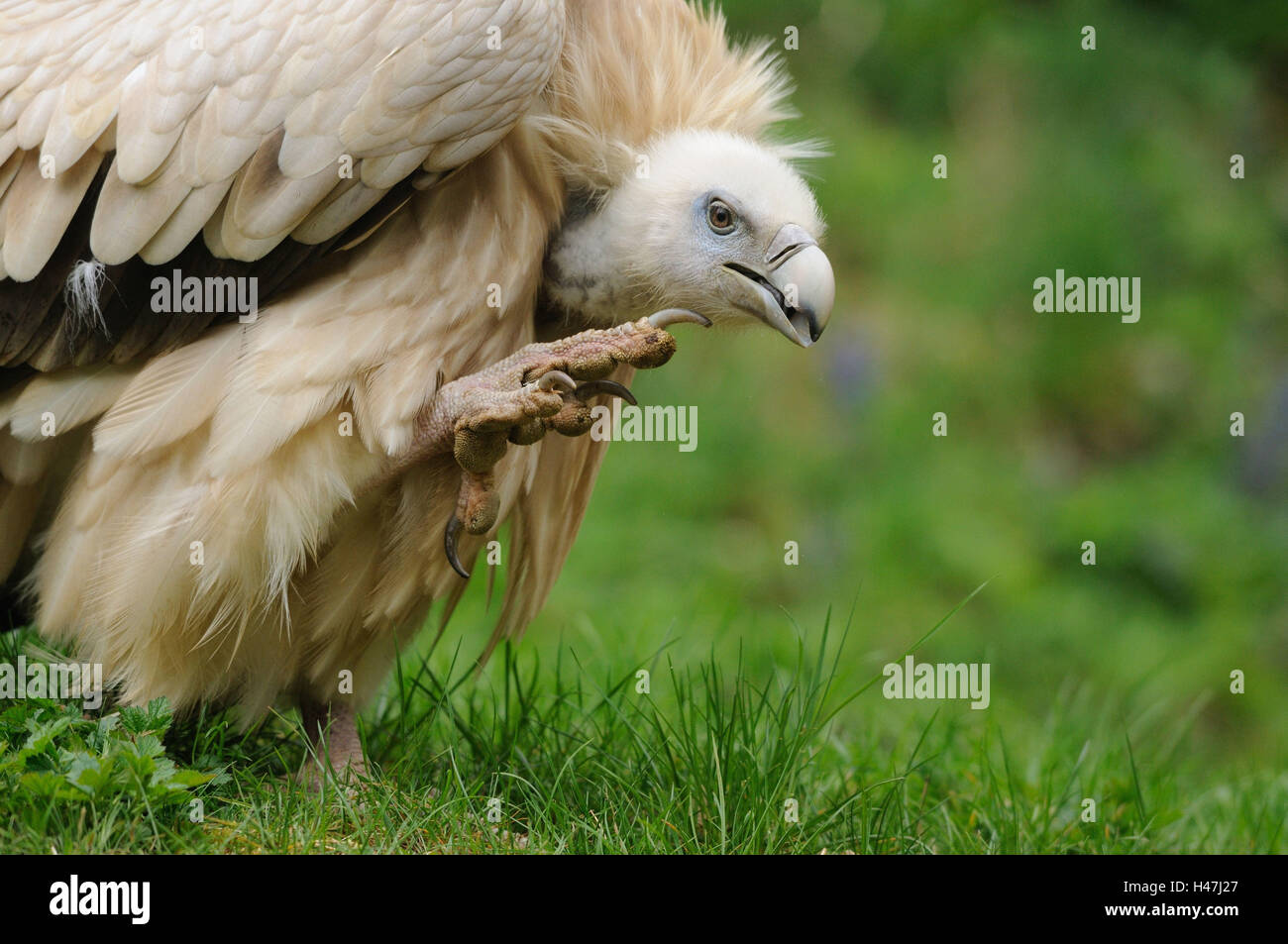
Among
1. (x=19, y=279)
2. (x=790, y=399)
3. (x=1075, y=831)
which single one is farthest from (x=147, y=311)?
(x=790, y=399)

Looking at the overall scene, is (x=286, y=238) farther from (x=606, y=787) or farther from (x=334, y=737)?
(x=606, y=787)

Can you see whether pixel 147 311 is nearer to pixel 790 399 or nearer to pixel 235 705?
pixel 235 705

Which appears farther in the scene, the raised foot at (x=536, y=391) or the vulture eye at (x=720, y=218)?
the vulture eye at (x=720, y=218)

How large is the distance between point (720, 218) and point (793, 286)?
0.26 m

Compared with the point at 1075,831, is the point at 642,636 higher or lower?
higher

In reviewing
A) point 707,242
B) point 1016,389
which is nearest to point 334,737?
point 707,242

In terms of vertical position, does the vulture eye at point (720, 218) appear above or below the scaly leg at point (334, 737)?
above

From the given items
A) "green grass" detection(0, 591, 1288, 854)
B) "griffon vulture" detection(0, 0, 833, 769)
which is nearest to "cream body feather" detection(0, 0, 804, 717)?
"griffon vulture" detection(0, 0, 833, 769)

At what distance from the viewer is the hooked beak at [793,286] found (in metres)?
3.71

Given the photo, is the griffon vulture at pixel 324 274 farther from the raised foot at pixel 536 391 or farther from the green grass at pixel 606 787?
the green grass at pixel 606 787

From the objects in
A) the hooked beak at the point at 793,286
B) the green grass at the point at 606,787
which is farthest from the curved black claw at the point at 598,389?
the green grass at the point at 606,787

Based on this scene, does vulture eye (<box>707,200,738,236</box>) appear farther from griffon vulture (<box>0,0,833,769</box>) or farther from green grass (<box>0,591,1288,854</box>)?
green grass (<box>0,591,1288,854</box>)

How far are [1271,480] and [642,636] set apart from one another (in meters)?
4.41

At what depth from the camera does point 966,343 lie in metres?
8.88
